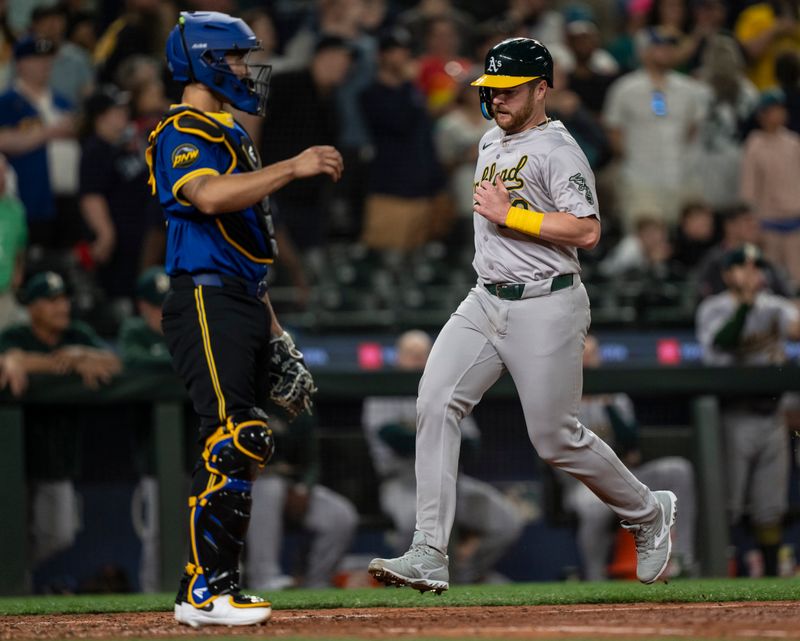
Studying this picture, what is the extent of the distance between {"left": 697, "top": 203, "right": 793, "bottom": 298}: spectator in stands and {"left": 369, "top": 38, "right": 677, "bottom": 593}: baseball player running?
394 centimetres

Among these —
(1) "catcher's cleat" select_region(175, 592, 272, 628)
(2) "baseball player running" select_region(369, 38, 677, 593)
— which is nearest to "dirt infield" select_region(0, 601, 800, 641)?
(1) "catcher's cleat" select_region(175, 592, 272, 628)

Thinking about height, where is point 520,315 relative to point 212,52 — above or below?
below

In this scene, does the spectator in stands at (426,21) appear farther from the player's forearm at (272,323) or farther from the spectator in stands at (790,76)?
the player's forearm at (272,323)

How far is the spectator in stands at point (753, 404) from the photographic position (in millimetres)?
7703

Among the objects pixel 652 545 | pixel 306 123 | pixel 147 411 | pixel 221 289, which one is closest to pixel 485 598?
pixel 652 545

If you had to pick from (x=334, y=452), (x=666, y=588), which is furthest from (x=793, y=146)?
(x=666, y=588)

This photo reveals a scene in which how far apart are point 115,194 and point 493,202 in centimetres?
536

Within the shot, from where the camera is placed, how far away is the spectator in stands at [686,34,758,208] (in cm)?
1105

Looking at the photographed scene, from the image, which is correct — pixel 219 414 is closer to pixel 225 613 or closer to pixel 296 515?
pixel 225 613

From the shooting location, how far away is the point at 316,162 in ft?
14.0

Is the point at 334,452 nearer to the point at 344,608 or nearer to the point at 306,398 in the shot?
the point at 344,608

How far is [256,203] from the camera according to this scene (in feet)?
14.5

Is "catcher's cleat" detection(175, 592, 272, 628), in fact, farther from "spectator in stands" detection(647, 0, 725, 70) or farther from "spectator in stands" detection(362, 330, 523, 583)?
"spectator in stands" detection(647, 0, 725, 70)

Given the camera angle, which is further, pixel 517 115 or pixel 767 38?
pixel 767 38
